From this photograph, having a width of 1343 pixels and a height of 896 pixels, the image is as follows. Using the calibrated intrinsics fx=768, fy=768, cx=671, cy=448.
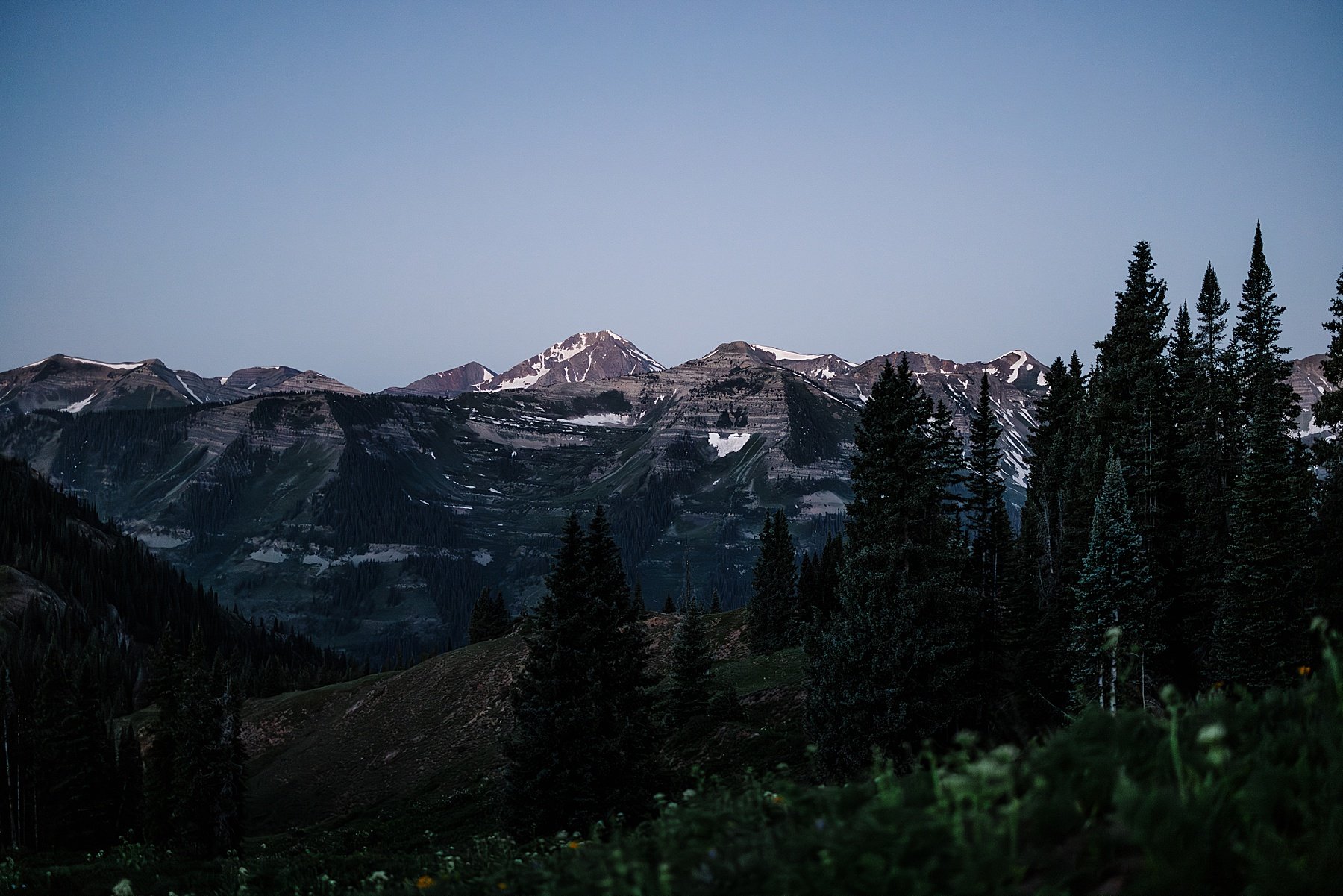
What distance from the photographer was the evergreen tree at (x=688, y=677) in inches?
1927

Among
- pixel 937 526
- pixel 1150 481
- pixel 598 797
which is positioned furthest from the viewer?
pixel 1150 481

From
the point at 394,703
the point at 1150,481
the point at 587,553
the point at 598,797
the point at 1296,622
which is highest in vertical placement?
the point at 1150,481

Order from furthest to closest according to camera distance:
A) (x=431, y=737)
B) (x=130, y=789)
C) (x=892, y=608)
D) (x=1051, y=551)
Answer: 1. (x=431, y=737)
2. (x=1051, y=551)
3. (x=130, y=789)
4. (x=892, y=608)

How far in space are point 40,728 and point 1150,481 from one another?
8078 cm

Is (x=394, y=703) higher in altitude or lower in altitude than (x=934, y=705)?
lower

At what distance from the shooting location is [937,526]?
3005 cm

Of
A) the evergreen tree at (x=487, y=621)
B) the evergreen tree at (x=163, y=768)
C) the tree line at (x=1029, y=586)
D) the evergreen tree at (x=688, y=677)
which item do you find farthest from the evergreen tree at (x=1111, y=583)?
the evergreen tree at (x=487, y=621)

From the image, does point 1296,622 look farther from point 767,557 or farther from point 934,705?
point 767,557

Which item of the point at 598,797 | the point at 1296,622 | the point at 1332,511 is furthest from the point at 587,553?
the point at 1332,511

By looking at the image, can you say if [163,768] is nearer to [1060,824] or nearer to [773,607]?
[773,607]

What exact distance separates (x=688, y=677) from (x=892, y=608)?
24033mm

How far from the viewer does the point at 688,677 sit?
49.7 metres

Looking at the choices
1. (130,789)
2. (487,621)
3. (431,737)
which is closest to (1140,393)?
(431,737)

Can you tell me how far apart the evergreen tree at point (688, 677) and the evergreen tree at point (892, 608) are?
20080 mm
